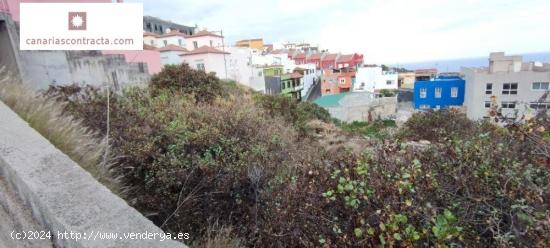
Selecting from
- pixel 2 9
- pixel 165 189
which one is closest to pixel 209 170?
pixel 165 189

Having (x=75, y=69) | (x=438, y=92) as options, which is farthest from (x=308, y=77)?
(x=75, y=69)

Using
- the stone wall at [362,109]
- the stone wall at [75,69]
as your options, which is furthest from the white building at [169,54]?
the stone wall at [75,69]

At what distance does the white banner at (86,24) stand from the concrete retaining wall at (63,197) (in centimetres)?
108

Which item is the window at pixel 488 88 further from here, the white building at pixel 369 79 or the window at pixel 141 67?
the window at pixel 141 67

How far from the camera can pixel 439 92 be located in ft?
91.0

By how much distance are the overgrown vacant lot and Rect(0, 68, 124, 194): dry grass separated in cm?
32

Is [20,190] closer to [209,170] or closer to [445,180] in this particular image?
[209,170]

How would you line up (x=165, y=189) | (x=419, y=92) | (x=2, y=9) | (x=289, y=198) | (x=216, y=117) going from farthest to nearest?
(x=419, y=92), (x=2, y=9), (x=216, y=117), (x=165, y=189), (x=289, y=198)

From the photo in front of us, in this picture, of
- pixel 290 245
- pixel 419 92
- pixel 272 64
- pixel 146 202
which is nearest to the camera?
pixel 290 245

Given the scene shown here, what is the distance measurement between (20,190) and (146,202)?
4.05ft

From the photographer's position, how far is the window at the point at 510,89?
67.9 ft

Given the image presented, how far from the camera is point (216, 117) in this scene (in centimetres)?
516

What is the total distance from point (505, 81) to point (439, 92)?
22.0 ft

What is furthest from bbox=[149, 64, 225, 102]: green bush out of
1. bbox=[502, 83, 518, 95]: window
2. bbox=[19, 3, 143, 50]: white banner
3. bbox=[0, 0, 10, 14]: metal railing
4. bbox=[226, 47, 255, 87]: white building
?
bbox=[502, 83, 518, 95]: window
